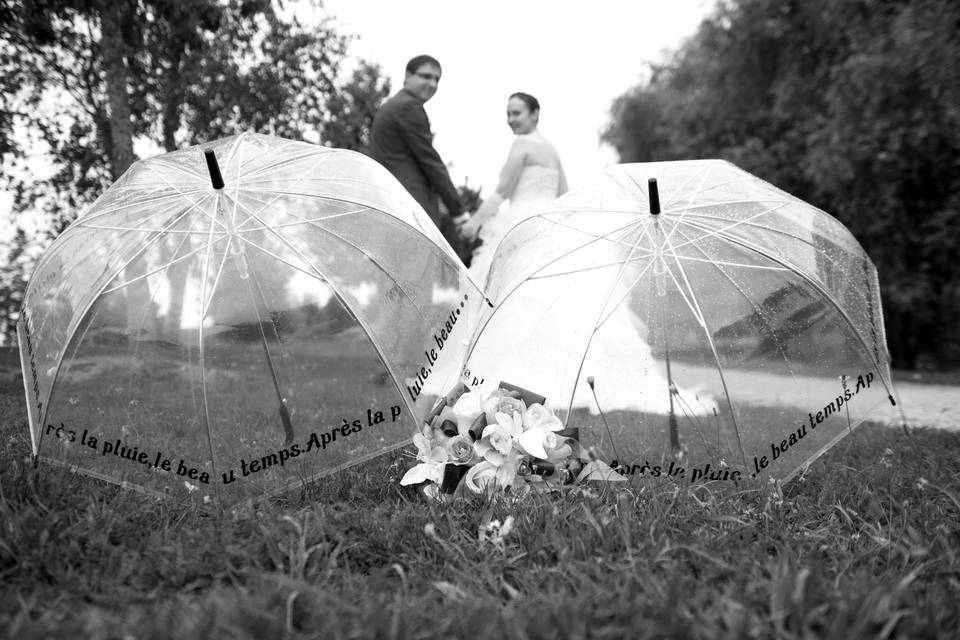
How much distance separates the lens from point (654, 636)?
5.67 ft

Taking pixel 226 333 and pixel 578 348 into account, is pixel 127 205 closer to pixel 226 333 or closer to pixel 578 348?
pixel 226 333

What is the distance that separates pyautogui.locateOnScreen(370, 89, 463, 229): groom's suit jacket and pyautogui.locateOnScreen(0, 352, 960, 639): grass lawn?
8.19 feet

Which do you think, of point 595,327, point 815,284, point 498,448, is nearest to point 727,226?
point 815,284

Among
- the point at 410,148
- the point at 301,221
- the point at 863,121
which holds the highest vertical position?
the point at 863,121

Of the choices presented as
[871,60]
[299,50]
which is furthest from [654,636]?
[871,60]

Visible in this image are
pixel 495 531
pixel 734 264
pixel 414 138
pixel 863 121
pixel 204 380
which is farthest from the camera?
pixel 863 121

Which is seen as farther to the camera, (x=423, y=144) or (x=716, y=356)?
(x=423, y=144)

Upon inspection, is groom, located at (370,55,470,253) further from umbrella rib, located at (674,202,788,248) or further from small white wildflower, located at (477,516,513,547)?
small white wildflower, located at (477,516,513,547)

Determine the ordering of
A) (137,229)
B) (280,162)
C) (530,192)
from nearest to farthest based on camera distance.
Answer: (137,229) → (280,162) → (530,192)

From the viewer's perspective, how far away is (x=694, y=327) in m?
2.89

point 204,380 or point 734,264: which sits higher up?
point 734,264

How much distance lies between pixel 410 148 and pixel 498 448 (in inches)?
110

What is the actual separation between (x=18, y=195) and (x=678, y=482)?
5972 mm

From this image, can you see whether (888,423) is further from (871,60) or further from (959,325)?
(959,325)
